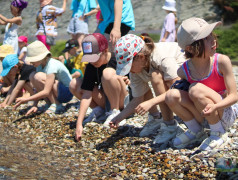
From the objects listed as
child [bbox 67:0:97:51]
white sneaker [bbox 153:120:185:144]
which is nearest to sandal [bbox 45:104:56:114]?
white sneaker [bbox 153:120:185:144]

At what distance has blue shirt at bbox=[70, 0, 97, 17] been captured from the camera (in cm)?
778

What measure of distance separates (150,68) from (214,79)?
2.33 feet

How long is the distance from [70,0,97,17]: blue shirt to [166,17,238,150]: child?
4.84 meters

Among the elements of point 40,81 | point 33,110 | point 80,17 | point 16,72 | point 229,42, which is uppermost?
point 80,17

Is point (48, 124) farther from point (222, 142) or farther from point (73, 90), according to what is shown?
point (222, 142)

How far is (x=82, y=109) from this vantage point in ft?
14.1

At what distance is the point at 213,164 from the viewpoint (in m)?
2.97

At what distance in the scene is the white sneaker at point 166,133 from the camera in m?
3.61

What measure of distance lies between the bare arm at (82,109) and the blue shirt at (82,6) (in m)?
3.75

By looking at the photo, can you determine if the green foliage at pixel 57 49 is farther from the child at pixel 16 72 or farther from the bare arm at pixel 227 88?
the bare arm at pixel 227 88

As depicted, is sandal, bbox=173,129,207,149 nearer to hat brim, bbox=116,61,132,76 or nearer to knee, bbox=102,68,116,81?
hat brim, bbox=116,61,132,76

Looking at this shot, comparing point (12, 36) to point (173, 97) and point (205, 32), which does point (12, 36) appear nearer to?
point (173, 97)

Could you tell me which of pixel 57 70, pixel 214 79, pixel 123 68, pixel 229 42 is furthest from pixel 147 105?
pixel 229 42

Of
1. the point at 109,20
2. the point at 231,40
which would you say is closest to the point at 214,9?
the point at 231,40
